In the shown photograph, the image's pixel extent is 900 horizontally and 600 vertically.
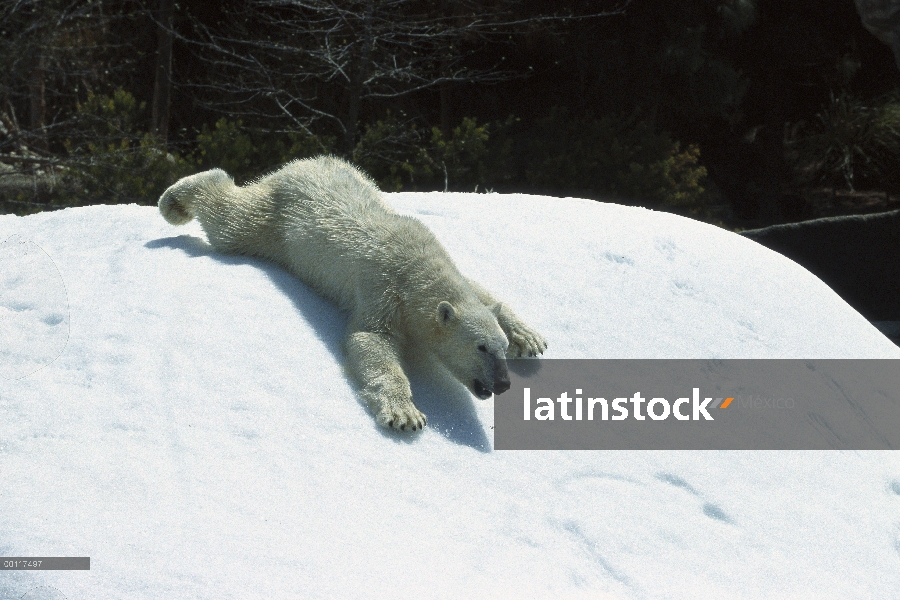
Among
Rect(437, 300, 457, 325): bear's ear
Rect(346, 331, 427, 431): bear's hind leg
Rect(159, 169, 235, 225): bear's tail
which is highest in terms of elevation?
Rect(159, 169, 235, 225): bear's tail

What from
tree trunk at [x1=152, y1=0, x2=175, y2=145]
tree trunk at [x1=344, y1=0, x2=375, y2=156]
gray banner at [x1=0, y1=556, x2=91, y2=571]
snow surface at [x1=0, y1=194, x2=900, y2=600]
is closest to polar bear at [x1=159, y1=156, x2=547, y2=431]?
snow surface at [x1=0, y1=194, x2=900, y2=600]

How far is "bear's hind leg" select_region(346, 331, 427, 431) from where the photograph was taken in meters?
3.09

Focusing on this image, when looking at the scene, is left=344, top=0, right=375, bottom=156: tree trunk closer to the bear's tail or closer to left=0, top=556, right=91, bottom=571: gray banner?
the bear's tail

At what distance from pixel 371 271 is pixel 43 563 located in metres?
1.56

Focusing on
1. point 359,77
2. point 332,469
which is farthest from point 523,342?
point 359,77

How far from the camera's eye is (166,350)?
3.32m

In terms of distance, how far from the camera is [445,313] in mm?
3260

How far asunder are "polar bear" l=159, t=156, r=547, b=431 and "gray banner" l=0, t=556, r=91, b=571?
105 centimetres

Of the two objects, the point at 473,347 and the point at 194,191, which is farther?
the point at 194,191

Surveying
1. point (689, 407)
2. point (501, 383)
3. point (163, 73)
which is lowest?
point (689, 407)

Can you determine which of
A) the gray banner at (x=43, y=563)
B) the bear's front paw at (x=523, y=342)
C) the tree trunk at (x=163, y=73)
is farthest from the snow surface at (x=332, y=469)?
the tree trunk at (x=163, y=73)

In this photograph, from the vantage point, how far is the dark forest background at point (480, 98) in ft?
29.1

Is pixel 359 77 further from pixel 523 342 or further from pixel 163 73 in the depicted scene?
pixel 523 342

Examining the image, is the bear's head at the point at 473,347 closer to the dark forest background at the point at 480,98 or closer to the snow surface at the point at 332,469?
the snow surface at the point at 332,469
